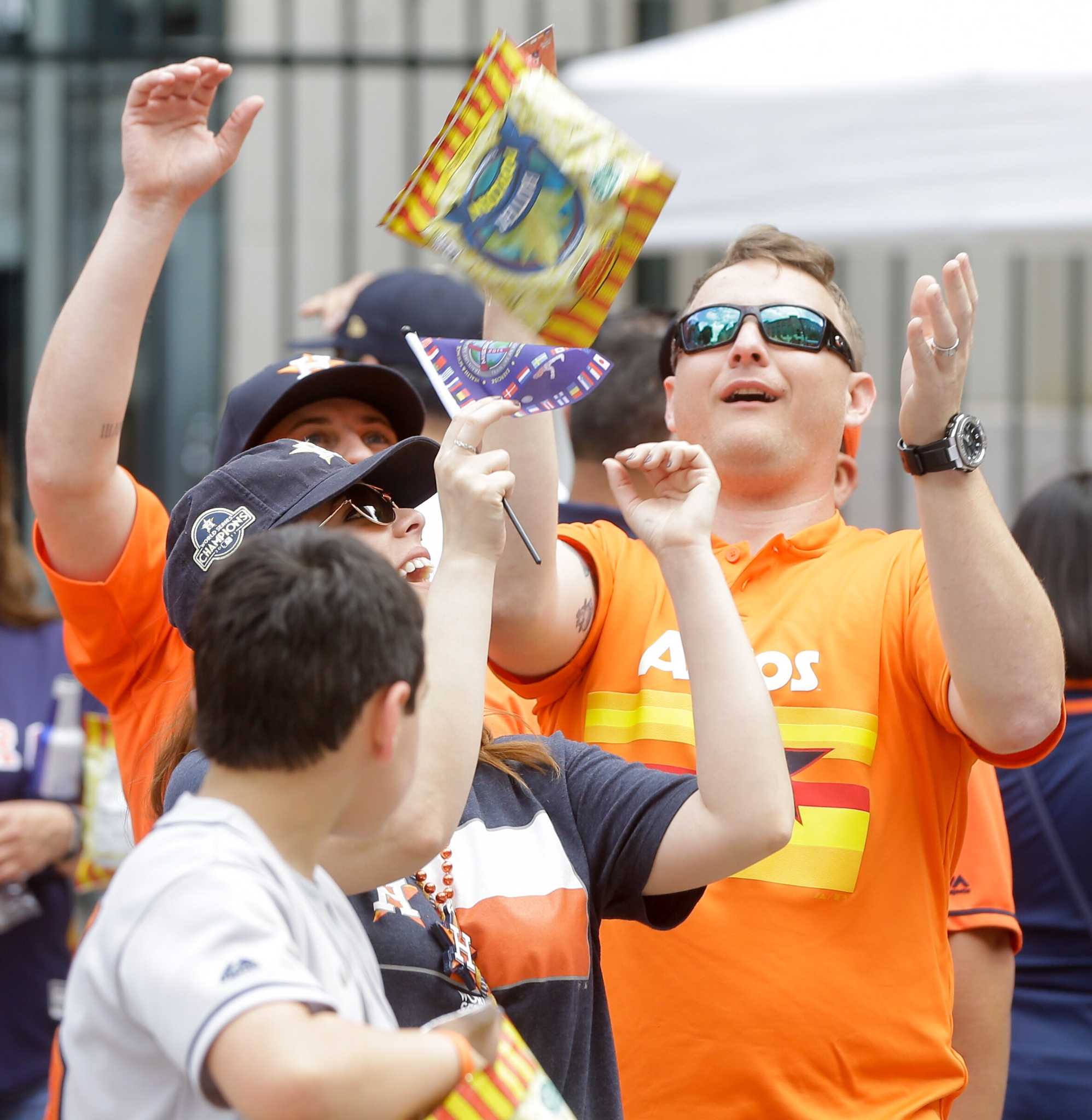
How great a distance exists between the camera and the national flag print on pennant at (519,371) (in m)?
1.83

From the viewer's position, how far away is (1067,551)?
122 inches

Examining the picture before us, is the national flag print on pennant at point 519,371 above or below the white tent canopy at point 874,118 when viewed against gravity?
below

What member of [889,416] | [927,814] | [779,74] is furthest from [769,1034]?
[889,416]

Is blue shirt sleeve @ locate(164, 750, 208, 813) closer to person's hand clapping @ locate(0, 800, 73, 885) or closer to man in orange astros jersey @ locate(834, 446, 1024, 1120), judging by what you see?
man in orange astros jersey @ locate(834, 446, 1024, 1120)

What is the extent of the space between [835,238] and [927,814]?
215 centimetres

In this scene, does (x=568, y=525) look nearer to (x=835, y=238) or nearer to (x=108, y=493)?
(x=108, y=493)

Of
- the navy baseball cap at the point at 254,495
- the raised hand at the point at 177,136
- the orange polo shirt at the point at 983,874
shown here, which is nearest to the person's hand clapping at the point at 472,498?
the navy baseball cap at the point at 254,495

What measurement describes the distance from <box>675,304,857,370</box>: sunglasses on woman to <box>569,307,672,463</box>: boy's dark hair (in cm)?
108

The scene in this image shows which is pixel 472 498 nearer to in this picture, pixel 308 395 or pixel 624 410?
pixel 308 395

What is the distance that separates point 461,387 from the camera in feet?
6.14

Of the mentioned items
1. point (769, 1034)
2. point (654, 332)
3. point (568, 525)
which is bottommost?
point (769, 1034)

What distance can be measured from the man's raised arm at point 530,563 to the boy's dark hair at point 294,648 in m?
0.73

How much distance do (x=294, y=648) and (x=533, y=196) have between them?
837mm

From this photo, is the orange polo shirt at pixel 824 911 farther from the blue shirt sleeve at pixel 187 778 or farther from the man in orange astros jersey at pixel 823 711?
the blue shirt sleeve at pixel 187 778
